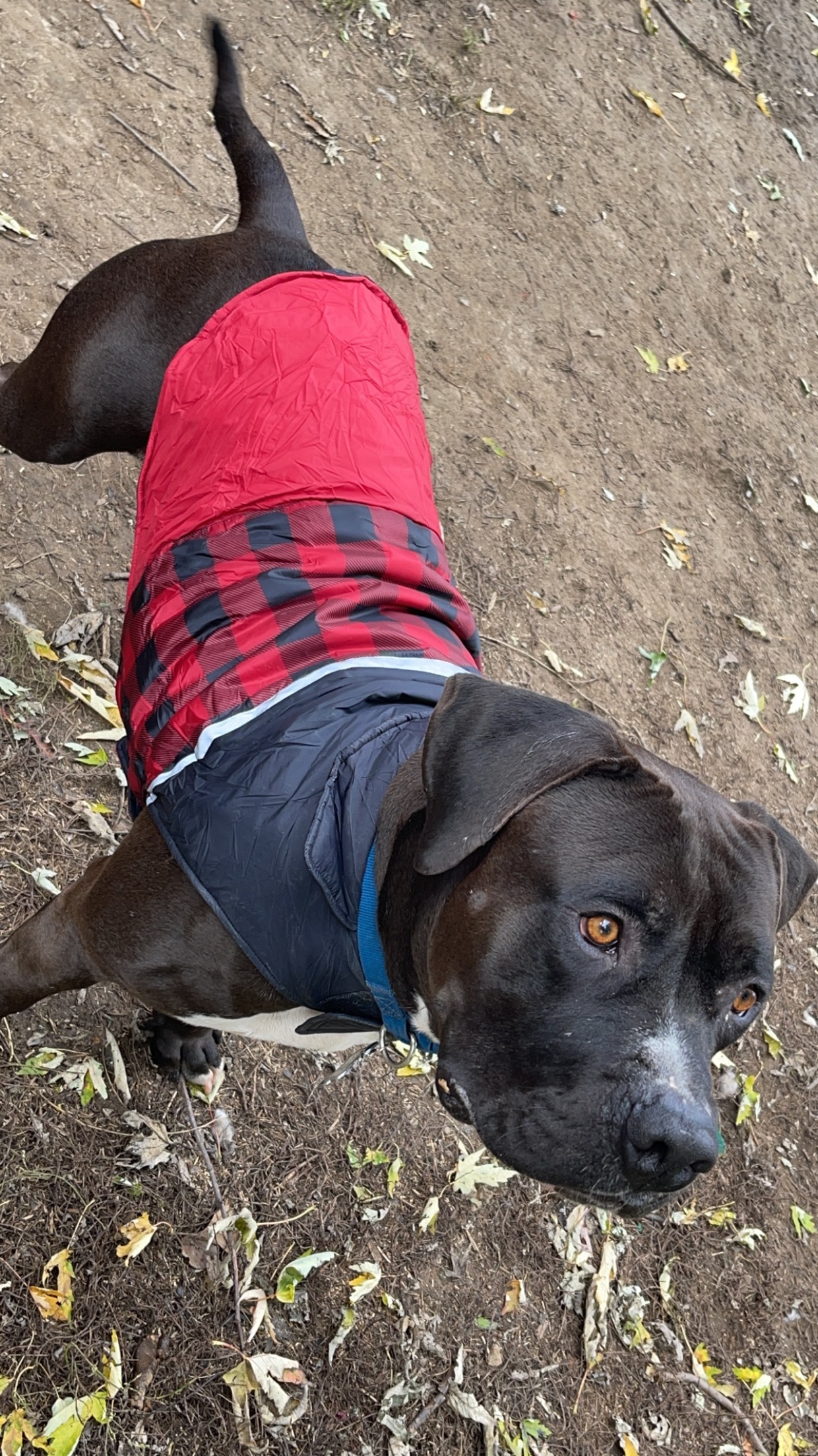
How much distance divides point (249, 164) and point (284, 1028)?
2813mm

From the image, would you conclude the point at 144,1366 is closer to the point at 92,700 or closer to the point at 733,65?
the point at 92,700

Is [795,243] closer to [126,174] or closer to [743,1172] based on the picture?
[126,174]

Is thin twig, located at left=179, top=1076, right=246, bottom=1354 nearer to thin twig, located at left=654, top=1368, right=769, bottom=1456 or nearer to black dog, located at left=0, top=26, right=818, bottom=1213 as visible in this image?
black dog, located at left=0, top=26, right=818, bottom=1213

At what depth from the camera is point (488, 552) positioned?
18.5ft

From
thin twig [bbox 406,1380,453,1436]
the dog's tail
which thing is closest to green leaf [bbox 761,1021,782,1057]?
thin twig [bbox 406,1380,453,1436]

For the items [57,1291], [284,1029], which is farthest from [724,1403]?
[284,1029]

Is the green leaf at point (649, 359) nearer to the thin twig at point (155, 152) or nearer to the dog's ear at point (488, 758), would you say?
the thin twig at point (155, 152)

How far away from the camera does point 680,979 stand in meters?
2.14

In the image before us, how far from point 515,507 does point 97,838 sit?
306 centimetres

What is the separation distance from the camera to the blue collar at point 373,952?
232 centimetres

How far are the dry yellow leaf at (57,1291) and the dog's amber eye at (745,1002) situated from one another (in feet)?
6.32

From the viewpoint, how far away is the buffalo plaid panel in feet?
8.86

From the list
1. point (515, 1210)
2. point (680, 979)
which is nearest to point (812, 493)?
point (515, 1210)

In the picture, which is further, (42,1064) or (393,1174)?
(393,1174)
